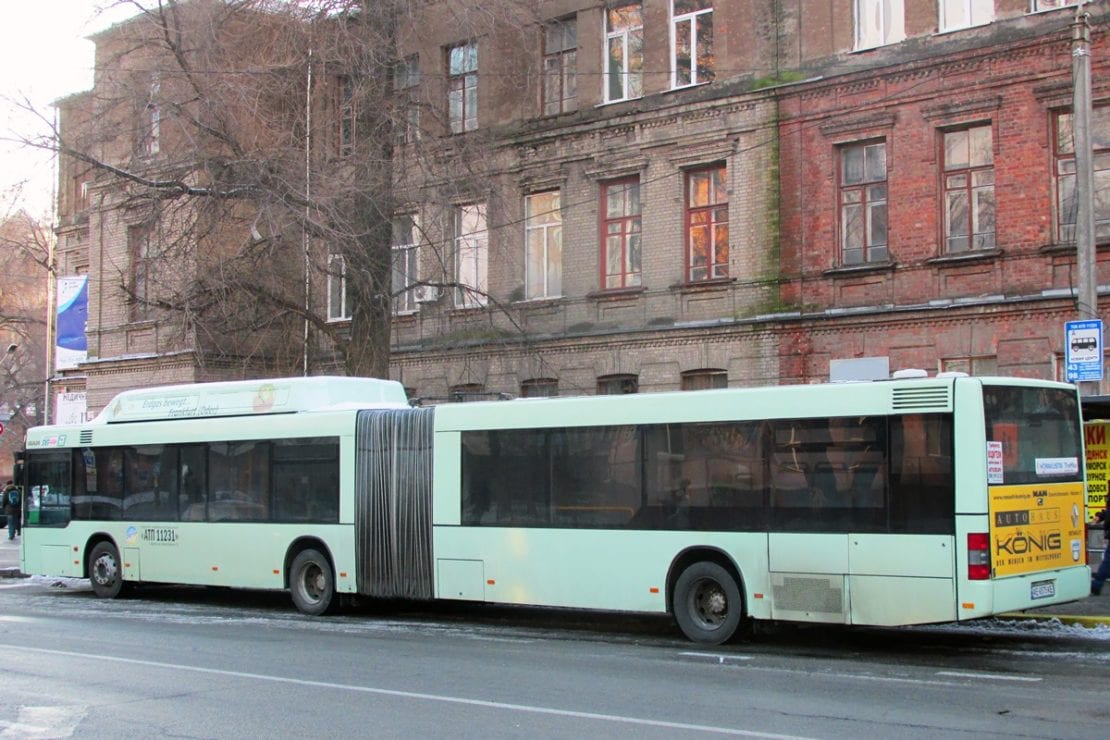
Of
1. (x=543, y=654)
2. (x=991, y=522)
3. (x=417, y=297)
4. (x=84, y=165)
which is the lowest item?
(x=543, y=654)

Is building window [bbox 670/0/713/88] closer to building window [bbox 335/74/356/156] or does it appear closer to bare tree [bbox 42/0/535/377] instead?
bare tree [bbox 42/0/535/377]

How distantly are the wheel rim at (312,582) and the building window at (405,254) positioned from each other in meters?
7.65

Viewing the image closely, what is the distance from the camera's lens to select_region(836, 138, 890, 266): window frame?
73.7 feet

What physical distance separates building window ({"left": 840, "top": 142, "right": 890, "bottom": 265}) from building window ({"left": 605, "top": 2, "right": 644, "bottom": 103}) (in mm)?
4955

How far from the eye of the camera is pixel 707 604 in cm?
1364

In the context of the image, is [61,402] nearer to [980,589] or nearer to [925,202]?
[925,202]

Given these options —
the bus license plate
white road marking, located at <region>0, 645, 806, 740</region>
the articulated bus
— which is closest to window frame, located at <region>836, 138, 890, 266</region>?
the articulated bus

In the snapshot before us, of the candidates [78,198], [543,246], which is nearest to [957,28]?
[543,246]

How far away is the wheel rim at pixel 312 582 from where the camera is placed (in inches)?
677

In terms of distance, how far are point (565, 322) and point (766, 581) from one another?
1421 centimetres

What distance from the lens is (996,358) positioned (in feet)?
68.5

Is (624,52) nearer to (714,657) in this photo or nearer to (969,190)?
(969,190)

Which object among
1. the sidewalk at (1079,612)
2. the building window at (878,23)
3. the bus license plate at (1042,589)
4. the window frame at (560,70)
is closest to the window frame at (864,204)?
the building window at (878,23)

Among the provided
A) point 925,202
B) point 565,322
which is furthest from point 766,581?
point 565,322
